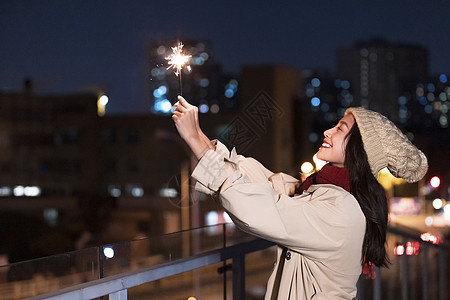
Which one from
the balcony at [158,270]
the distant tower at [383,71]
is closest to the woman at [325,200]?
the balcony at [158,270]

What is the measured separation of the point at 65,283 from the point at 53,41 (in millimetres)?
91232

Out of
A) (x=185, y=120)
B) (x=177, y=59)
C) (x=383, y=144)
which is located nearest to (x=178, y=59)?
(x=177, y=59)

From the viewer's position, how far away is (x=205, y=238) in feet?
8.42

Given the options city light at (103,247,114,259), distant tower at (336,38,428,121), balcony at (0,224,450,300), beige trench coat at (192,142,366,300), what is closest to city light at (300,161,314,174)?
balcony at (0,224,450,300)

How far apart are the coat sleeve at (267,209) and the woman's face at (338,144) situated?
19cm

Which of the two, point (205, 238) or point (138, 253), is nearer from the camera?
point (138, 253)

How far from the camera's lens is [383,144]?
2053mm

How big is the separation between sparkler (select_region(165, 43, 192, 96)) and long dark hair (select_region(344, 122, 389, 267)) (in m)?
0.54

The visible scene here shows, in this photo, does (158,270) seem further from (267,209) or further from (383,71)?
(383,71)

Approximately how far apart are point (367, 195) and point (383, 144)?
161mm

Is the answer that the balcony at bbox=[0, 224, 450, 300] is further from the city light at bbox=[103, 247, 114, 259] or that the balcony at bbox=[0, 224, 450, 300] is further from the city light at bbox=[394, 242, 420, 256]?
the city light at bbox=[394, 242, 420, 256]

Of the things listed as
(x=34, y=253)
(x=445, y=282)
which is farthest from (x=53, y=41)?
(x=445, y=282)

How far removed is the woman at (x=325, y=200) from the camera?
1831mm

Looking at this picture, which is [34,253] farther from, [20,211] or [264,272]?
[264,272]
